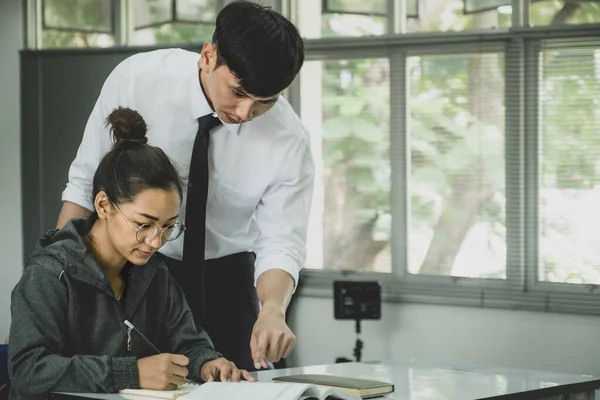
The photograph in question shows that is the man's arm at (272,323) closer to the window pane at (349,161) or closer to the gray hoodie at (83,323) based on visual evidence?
the gray hoodie at (83,323)

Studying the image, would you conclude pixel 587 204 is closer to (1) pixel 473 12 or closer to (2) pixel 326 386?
(1) pixel 473 12

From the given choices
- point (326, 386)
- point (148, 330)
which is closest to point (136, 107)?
point (148, 330)

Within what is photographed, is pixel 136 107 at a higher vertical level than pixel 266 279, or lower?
higher

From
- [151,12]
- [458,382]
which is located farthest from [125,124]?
[151,12]

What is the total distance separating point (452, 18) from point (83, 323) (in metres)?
3.11

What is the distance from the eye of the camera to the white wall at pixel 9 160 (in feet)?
18.0

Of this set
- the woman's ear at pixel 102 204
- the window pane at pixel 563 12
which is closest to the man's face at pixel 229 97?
the woman's ear at pixel 102 204

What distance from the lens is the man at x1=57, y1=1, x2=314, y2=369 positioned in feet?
7.71

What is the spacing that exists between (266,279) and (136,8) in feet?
11.0

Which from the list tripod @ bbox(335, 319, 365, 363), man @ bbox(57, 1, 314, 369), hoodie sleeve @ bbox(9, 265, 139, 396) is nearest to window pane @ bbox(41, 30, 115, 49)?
tripod @ bbox(335, 319, 365, 363)

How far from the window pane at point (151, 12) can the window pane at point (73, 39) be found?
0.19m

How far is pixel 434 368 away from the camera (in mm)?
2293

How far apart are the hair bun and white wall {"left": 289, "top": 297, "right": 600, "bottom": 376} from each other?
273 centimetres

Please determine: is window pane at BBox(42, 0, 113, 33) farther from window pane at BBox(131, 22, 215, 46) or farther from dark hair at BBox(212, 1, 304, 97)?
dark hair at BBox(212, 1, 304, 97)
